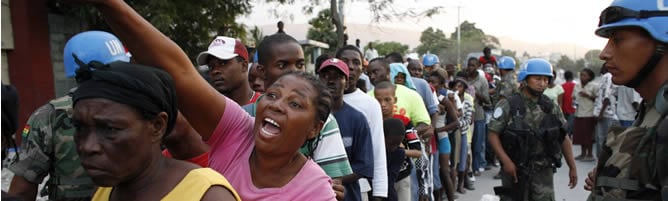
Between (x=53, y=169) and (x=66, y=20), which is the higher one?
(x=66, y=20)

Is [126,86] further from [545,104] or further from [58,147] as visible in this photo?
[545,104]

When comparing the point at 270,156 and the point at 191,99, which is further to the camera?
the point at 270,156

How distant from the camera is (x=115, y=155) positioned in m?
1.35

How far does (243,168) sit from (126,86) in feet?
2.12

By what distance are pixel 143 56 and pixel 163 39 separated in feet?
0.26

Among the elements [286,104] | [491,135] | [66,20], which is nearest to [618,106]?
[491,135]

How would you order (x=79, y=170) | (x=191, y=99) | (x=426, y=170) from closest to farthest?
(x=191, y=99)
(x=79, y=170)
(x=426, y=170)

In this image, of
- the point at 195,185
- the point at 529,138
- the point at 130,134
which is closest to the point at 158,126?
the point at 130,134

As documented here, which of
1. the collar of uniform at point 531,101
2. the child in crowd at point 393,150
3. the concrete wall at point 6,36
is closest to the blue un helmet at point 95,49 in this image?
the child in crowd at point 393,150

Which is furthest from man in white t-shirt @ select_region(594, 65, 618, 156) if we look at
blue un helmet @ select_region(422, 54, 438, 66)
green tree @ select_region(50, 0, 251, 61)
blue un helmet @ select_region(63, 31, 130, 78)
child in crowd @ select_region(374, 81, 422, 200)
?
blue un helmet @ select_region(63, 31, 130, 78)

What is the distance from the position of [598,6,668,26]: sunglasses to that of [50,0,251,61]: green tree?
8548 millimetres

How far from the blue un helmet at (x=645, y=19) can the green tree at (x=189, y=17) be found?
28.3 feet

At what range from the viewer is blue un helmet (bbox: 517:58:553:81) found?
4734mm

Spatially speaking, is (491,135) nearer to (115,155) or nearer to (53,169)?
(53,169)
